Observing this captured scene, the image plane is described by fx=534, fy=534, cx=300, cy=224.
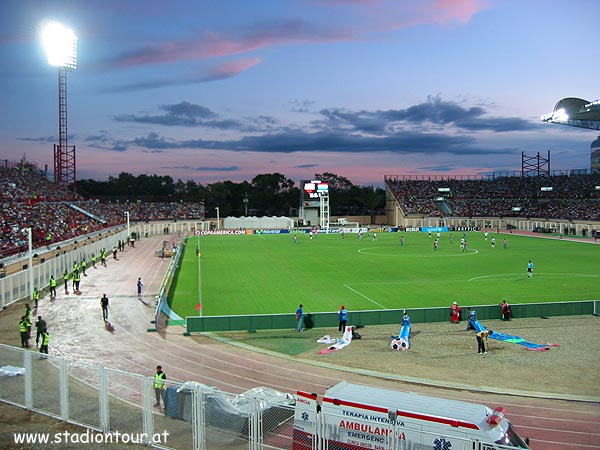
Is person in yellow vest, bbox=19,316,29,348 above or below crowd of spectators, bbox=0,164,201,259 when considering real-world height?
below

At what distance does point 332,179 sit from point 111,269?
11738 centimetres

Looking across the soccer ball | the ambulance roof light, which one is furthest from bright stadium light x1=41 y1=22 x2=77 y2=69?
the ambulance roof light

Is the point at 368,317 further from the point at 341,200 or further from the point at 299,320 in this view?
the point at 341,200

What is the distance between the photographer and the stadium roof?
79.0m

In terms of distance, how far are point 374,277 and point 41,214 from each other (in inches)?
1425

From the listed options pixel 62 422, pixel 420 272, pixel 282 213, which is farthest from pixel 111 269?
pixel 282 213

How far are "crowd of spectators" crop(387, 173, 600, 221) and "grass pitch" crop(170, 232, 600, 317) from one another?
39095mm

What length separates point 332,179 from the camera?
15712cm

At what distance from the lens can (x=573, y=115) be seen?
80.0m

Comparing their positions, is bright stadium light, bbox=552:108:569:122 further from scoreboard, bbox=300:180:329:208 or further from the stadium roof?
scoreboard, bbox=300:180:329:208

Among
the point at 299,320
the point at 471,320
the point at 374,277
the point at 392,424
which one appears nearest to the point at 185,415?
the point at 392,424

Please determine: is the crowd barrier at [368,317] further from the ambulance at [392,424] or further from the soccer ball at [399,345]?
the ambulance at [392,424]

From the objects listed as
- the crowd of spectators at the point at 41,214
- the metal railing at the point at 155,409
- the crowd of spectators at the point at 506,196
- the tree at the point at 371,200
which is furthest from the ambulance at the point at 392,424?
the tree at the point at 371,200

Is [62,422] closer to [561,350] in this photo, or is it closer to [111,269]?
[561,350]
